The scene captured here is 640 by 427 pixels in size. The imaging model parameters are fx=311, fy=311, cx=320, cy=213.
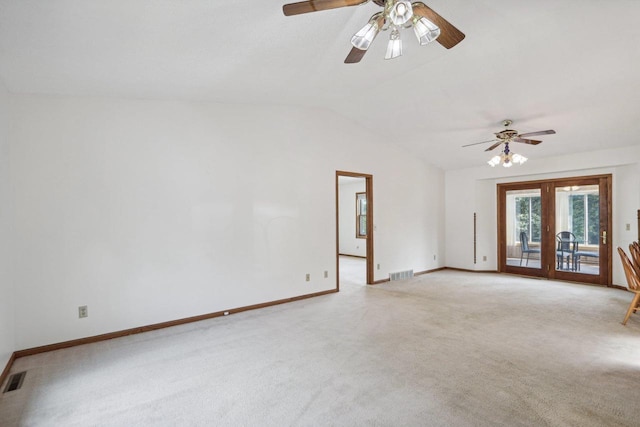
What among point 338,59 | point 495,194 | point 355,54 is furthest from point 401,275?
point 355,54

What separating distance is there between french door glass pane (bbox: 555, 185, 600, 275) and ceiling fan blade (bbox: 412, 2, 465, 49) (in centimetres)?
552

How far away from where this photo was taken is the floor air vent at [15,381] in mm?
2418

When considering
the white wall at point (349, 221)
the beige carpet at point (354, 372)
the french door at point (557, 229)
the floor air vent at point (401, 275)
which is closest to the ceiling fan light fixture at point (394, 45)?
the beige carpet at point (354, 372)

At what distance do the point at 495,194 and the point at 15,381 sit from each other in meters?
8.19

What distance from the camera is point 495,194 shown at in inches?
282

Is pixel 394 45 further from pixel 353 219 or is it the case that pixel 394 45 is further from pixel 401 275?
pixel 353 219

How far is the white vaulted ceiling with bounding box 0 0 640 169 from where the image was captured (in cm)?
217

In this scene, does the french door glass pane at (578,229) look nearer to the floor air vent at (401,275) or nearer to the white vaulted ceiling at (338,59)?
the white vaulted ceiling at (338,59)

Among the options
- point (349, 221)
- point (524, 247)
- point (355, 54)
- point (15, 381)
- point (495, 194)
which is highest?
point (355, 54)

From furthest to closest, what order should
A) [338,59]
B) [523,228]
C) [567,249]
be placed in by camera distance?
[523,228] < [567,249] < [338,59]

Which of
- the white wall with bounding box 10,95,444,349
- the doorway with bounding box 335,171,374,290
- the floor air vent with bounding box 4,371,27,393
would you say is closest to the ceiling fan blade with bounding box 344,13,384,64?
the white wall with bounding box 10,95,444,349

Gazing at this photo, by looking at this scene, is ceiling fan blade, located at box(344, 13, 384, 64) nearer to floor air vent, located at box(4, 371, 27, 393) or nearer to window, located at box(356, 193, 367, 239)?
floor air vent, located at box(4, 371, 27, 393)

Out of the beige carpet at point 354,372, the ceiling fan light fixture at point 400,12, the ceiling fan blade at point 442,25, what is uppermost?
the ceiling fan blade at point 442,25

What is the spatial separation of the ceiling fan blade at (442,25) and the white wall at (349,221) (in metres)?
7.79
